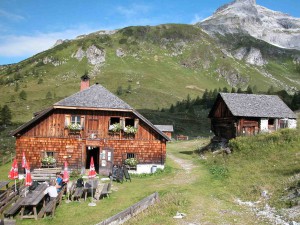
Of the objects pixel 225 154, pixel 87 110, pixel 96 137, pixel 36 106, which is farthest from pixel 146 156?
pixel 36 106

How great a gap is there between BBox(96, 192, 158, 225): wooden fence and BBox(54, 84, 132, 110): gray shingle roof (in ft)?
37.1

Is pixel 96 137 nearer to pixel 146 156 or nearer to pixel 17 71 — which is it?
pixel 146 156

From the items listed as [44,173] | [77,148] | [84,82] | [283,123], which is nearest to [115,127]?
[77,148]

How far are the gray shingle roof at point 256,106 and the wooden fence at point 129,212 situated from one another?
2097 centimetres

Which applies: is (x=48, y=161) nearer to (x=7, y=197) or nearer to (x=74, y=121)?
(x=74, y=121)

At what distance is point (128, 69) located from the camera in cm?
17638

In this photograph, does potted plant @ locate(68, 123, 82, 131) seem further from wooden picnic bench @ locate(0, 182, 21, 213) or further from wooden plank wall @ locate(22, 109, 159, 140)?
wooden picnic bench @ locate(0, 182, 21, 213)

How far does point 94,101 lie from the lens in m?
28.3

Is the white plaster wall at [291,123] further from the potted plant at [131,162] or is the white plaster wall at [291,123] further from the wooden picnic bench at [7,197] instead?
the wooden picnic bench at [7,197]

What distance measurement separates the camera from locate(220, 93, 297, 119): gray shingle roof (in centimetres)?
3691

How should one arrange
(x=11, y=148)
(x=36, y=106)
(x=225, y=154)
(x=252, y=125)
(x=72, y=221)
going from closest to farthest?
(x=72, y=221), (x=225, y=154), (x=252, y=125), (x=11, y=148), (x=36, y=106)

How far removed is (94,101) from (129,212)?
1413 cm

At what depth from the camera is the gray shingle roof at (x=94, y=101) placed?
27672mm

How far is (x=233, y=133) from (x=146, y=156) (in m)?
13.8
